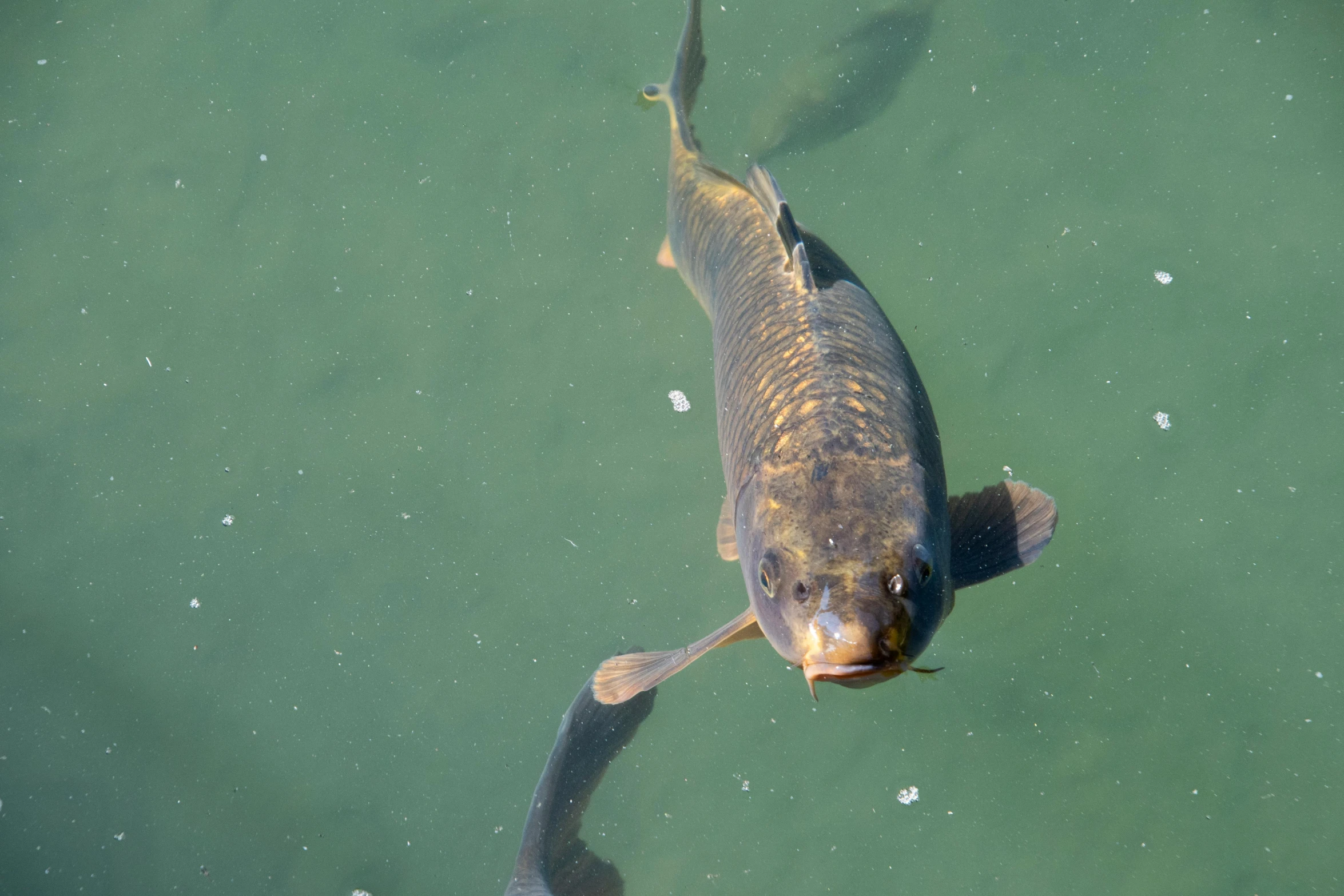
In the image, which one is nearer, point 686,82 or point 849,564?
point 849,564

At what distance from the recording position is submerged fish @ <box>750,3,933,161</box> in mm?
4461

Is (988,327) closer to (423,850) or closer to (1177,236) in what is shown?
(1177,236)

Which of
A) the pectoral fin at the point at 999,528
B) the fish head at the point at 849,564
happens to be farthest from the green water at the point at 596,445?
the fish head at the point at 849,564

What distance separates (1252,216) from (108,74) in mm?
6889

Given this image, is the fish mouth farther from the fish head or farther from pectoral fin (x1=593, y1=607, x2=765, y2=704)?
pectoral fin (x1=593, y1=607, x2=765, y2=704)

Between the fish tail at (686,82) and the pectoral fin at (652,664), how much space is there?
2.20 metres

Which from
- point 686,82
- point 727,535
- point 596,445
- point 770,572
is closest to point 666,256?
point 686,82

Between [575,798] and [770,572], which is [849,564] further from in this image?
[575,798]

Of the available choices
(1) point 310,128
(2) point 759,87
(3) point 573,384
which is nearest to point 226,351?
(1) point 310,128

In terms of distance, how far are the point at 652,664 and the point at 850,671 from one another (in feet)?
3.92

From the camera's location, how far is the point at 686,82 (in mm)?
4172

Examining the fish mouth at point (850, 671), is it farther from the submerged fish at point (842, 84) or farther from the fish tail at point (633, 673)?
the submerged fish at point (842, 84)

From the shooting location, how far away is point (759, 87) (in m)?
4.58

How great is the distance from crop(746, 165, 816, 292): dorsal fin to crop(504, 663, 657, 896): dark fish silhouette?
210 centimetres
